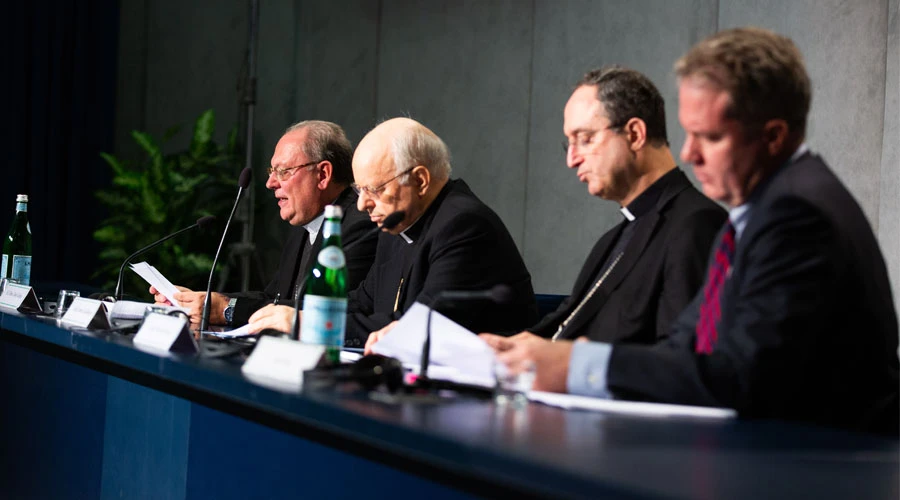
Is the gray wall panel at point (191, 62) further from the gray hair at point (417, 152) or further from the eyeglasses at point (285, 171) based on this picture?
the gray hair at point (417, 152)

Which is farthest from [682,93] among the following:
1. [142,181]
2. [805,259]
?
[142,181]

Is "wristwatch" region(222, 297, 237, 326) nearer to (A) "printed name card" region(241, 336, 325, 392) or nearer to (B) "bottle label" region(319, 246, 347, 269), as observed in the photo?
(B) "bottle label" region(319, 246, 347, 269)

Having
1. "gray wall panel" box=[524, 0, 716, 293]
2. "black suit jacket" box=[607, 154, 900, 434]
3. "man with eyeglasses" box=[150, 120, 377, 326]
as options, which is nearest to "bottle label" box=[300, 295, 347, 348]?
"black suit jacket" box=[607, 154, 900, 434]

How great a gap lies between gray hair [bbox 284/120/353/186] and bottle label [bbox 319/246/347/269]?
1.90 m

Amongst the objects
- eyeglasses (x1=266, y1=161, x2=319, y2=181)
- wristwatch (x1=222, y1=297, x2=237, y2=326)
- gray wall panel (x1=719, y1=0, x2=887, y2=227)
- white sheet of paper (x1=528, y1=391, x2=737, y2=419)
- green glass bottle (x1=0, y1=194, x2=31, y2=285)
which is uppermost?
gray wall panel (x1=719, y1=0, x2=887, y2=227)

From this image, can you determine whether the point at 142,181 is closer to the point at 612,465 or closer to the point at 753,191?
the point at 753,191

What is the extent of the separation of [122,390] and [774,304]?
1643 millimetres

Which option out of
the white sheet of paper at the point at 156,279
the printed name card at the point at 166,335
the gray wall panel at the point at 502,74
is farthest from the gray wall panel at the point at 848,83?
the printed name card at the point at 166,335

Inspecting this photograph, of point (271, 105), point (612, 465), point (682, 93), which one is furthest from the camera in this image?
point (271, 105)

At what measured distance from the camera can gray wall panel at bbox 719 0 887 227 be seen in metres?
3.91

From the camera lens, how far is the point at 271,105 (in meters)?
7.20

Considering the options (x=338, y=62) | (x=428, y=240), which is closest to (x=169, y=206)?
(x=338, y=62)

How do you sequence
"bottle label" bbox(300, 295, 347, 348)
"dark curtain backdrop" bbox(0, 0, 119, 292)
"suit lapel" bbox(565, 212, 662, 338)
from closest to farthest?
"bottle label" bbox(300, 295, 347, 348) → "suit lapel" bbox(565, 212, 662, 338) → "dark curtain backdrop" bbox(0, 0, 119, 292)

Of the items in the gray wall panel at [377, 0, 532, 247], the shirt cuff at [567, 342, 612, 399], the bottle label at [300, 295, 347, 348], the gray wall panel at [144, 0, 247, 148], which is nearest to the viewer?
the shirt cuff at [567, 342, 612, 399]
